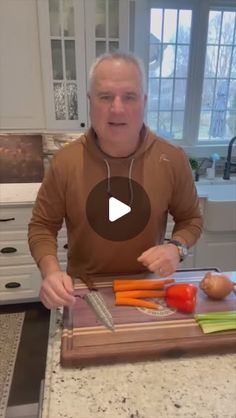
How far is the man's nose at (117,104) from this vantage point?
0.87m

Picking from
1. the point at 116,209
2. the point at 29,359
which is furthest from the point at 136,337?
the point at 29,359

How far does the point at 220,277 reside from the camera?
31.3 inches

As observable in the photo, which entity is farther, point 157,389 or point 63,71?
point 63,71

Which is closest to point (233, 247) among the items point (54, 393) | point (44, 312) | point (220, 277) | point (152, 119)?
point (152, 119)

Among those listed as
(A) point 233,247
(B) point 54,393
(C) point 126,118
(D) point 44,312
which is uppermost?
(C) point 126,118

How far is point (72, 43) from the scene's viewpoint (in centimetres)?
198

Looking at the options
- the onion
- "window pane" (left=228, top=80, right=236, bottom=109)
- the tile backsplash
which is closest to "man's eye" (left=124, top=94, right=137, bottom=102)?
the onion

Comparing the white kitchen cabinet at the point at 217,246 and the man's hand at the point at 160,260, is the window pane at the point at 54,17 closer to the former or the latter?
the white kitchen cabinet at the point at 217,246

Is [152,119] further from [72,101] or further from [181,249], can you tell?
[181,249]

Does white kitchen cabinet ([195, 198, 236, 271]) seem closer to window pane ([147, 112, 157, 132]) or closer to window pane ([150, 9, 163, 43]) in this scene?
window pane ([147, 112, 157, 132])

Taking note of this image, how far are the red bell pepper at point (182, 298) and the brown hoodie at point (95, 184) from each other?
226 mm

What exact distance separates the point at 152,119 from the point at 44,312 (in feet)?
5.64

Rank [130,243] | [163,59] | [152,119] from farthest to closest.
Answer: [152,119], [163,59], [130,243]

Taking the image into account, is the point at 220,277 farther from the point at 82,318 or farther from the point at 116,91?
the point at 116,91
